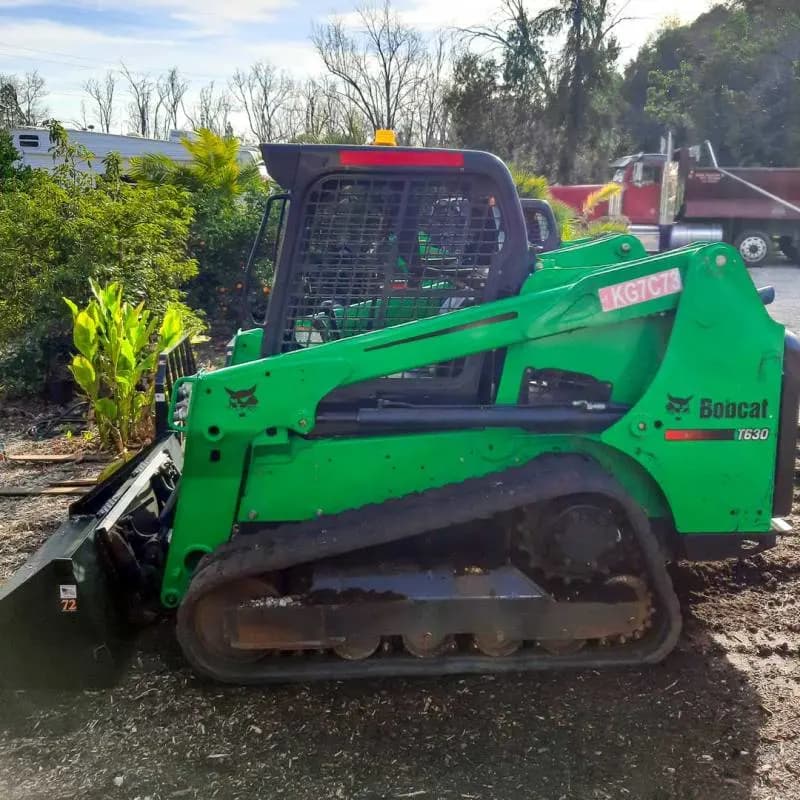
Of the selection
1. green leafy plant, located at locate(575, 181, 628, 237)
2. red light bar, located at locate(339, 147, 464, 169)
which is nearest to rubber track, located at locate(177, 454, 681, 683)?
red light bar, located at locate(339, 147, 464, 169)

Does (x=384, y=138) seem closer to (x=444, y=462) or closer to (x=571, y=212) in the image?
(x=444, y=462)

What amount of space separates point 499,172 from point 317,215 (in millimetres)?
768

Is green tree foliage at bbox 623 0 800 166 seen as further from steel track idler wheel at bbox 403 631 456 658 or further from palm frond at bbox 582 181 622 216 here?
steel track idler wheel at bbox 403 631 456 658

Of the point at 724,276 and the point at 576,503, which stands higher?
the point at 724,276

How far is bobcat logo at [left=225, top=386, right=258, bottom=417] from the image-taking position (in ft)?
10.5

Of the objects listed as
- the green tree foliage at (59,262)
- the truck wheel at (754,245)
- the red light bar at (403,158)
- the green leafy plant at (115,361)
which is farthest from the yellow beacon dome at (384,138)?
the truck wheel at (754,245)

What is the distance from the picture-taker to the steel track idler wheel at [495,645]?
3256 millimetres

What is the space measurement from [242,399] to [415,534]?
2.79 ft

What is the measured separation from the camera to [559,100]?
31.2 m

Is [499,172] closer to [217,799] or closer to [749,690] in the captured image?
[749,690]

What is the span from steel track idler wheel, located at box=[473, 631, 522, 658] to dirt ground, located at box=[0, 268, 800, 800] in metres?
0.11

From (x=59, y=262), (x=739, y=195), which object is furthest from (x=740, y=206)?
(x=59, y=262)

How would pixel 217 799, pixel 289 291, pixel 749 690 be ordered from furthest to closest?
pixel 289 291
pixel 749 690
pixel 217 799

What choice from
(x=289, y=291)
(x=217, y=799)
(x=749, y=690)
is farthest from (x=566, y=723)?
(x=289, y=291)
